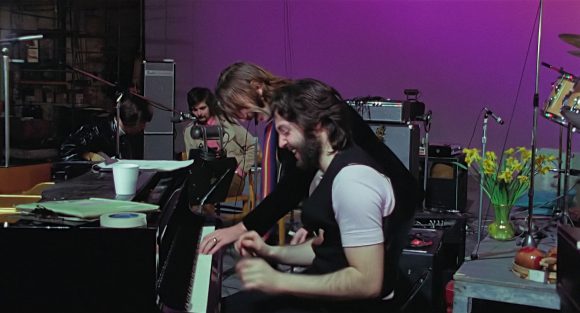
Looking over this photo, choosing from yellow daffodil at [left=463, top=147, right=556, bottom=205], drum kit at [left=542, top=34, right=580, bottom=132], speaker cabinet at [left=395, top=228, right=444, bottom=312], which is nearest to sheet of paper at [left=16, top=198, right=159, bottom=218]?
speaker cabinet at [left=395, top=228, right=444, bottom=312]

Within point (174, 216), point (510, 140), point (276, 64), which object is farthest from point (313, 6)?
point (174, 216)

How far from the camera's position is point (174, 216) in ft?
6.77

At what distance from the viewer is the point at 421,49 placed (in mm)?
6652

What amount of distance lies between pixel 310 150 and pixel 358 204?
0.84ft

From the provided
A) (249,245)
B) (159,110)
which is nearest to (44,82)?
(159,110)

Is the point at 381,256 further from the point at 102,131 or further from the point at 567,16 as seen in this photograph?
the point at 567,16

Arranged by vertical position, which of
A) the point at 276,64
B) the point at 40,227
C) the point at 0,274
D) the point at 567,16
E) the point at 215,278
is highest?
the point at 567,16

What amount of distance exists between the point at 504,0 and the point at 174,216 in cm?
529

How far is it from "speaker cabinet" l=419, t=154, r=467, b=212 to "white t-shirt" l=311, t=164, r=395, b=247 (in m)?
4.14

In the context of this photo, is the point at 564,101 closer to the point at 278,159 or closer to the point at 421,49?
the point at 278,159

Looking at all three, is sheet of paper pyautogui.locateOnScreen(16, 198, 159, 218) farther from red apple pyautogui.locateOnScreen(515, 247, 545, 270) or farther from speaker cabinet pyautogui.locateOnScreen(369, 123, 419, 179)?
speaker cabinet pyautogui.locateOnScreen(369, 123, 419, 179)

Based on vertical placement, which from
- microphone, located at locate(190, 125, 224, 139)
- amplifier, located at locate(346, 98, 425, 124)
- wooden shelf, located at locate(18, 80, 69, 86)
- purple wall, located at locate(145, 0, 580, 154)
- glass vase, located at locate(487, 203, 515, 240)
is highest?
purple wall, located at locate(145, 0, 580, 154)

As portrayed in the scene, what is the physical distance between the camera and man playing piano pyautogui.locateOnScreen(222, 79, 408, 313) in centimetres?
160

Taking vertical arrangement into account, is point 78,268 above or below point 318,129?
below
